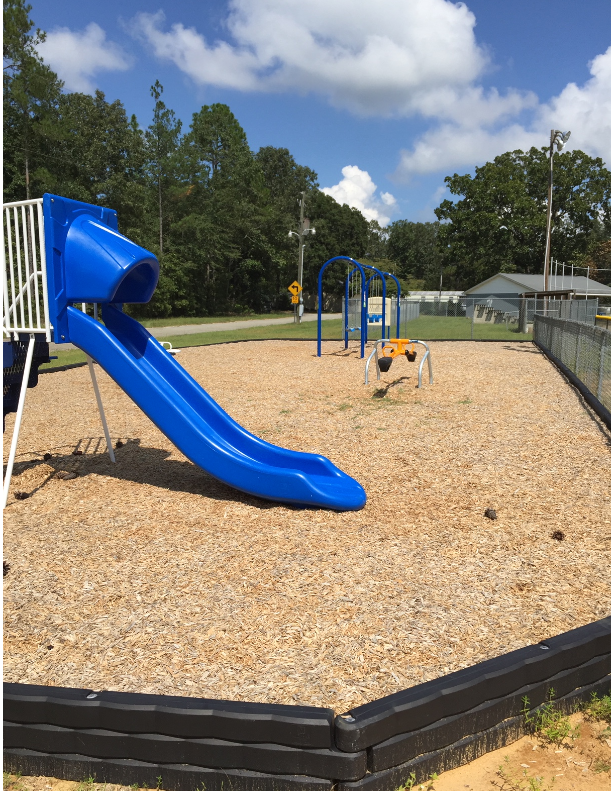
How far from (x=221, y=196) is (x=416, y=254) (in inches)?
2464

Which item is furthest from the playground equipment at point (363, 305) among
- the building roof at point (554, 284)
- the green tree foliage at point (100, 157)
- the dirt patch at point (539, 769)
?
the building roof at point (554, 284)

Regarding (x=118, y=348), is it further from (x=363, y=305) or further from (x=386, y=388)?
(x=363, y=305)

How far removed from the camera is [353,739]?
88.4 inches

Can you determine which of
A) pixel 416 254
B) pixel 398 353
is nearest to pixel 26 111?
pixel 398 353

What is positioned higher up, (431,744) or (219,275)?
(219,275)

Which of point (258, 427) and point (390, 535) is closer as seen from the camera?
point (390, 535)

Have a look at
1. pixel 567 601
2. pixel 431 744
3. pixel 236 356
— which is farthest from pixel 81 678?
pixel 236 356

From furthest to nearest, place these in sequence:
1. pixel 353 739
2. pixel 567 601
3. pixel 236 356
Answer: pixel 236 356 → pixel 567 601 → pixel 353 739

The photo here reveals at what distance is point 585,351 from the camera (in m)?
11.4

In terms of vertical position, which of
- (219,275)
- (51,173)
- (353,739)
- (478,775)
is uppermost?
(51,173)

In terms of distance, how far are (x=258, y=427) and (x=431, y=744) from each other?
586 centimetres

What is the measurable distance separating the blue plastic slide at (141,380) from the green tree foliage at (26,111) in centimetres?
2986

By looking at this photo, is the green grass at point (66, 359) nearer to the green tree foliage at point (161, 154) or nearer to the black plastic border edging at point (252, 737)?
the black plastic border edging at point (252, 737)

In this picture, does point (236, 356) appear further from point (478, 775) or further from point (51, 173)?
point (51, 173)
